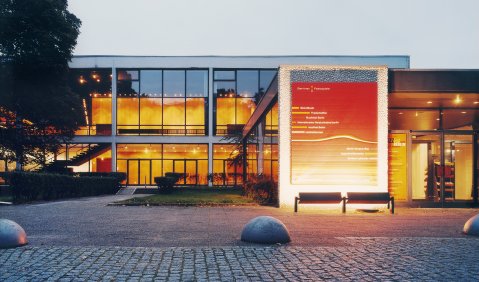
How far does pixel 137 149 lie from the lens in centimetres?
4344

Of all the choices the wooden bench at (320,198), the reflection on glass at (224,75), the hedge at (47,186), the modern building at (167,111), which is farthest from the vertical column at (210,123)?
the wooden bench at (320,198)

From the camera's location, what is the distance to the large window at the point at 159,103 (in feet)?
143

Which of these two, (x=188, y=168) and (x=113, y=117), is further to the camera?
(x=188, y=168)

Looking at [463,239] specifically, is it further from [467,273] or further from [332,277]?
[332,277]

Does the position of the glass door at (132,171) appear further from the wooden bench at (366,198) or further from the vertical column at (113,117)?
the wooden bench at (366,198)

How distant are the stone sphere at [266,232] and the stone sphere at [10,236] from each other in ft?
13.5

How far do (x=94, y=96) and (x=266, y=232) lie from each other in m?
37.0

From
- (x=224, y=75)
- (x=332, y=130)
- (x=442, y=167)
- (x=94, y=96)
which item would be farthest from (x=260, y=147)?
(x=94, y=96)

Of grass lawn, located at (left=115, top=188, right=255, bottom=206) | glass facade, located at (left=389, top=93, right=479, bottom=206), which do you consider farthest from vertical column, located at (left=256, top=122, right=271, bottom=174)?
glass facade, located at (left=389, top=93, right=479, bottom=206)

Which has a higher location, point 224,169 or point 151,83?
point 151,83

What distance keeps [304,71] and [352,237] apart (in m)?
8.53

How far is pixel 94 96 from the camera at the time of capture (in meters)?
43.8

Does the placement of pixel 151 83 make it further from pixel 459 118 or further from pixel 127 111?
pixel 459 118

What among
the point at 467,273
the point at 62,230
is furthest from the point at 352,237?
the point at 62,230
